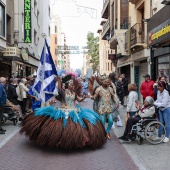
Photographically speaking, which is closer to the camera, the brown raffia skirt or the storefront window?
the brown raffia skirt

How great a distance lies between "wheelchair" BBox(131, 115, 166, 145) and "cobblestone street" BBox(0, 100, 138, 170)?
1.79 feet

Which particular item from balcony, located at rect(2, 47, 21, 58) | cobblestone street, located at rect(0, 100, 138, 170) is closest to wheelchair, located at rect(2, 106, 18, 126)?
cobblestone street, located at rect(0, 100, 138, 170)

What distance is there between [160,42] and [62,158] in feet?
26.0

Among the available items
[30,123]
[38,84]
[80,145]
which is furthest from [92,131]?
[38,84]

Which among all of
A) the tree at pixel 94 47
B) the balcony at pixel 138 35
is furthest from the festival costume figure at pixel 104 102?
the tree at pixel 94 47

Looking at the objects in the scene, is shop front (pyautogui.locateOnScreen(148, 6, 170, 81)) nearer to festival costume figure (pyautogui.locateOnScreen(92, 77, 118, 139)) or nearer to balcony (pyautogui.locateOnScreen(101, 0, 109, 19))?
festival costume figure (pyautogui.locateOnScreen(92, 77, 118, 139))

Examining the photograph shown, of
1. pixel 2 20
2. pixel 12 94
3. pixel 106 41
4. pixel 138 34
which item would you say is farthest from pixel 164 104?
pixel 106 41

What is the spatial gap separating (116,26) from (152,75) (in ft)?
33.5

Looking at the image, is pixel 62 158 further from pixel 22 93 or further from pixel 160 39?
pixel 160 39

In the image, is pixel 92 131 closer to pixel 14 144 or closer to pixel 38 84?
pixel 14 144

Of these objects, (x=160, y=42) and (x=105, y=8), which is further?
(x=105, y=8)

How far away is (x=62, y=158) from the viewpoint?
6.29 metres

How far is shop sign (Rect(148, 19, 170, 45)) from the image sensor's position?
1120cm

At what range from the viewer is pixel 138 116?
25.6ft
